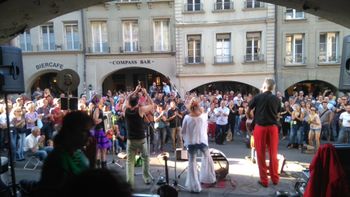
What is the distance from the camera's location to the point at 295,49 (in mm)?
21484

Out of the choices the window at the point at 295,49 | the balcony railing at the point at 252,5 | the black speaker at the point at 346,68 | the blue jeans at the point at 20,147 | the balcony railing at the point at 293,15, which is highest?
the balcony railing at the point at 252,5

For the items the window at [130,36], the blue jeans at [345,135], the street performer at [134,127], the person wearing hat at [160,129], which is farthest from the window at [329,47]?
the street performer at [134,127]

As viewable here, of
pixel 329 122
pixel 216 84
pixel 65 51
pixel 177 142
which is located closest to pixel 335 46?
A: pixel 216 84

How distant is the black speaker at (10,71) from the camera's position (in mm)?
4508

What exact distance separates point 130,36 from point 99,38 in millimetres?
2242

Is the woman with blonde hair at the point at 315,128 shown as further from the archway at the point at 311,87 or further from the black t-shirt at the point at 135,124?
the archway at the point at 311,87

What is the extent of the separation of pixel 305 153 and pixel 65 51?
17.9m

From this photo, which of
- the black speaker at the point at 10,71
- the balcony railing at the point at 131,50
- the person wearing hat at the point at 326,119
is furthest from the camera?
the balcony railing at the point at 131,50

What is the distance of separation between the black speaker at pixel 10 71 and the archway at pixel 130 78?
752 inches

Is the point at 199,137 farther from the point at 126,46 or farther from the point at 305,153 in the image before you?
the point at 126,46

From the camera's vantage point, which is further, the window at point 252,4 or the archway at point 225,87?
the archway at point 225,87

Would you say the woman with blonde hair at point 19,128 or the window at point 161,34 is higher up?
the window at point 161,34

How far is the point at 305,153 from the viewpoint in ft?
32.2

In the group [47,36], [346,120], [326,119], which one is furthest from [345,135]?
[47,36]
